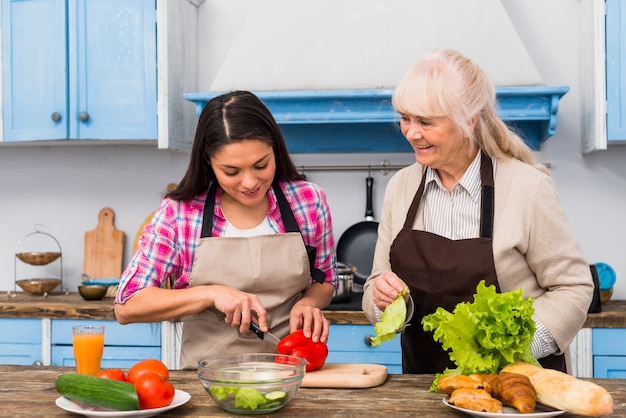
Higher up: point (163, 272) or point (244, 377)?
point (163, 272)

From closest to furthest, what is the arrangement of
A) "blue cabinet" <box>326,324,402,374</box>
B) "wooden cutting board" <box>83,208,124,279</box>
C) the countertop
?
the countertop < "blue cabinet" <box>326,324,402,374</box> < "wooden cutting board" <box>83,208,124,279</box>

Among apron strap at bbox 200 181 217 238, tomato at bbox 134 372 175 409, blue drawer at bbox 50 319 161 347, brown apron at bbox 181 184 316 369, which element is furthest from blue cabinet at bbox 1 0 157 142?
tomato at bbox 134 372 175 409

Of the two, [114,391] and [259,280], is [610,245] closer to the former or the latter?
[259,280]

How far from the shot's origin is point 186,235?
7.26 ft

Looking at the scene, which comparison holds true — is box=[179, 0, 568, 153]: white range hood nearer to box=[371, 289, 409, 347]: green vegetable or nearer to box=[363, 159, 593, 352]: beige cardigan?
box=[363, 159, 593, 352]: beige cardigan

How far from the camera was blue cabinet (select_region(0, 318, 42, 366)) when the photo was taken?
359 cm

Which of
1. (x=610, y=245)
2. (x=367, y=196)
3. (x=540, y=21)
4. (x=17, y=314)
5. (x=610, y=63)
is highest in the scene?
(x=540, y=21)

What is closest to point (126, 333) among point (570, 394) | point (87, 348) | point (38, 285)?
point (38, 285)

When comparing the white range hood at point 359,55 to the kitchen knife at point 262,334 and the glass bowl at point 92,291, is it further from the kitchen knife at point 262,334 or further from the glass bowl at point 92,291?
the kitchen knife at point 262,334

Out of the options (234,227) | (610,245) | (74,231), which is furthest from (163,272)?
(610,245)

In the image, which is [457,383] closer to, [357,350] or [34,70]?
[357,350]

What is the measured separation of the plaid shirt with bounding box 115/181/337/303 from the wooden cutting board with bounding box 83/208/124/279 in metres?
1.91

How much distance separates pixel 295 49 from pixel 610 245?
195 centimetres

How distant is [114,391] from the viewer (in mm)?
1528
